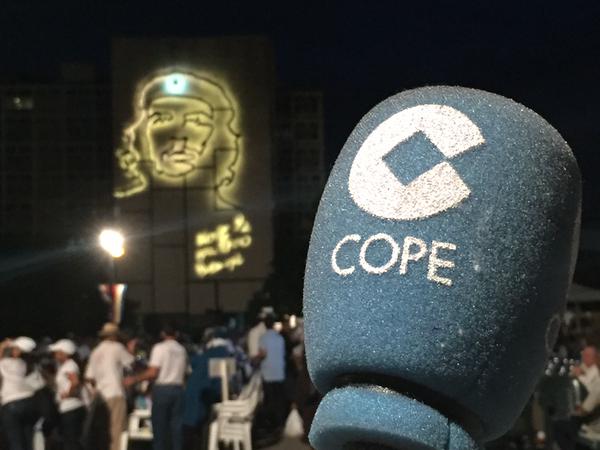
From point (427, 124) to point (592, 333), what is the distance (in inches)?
501

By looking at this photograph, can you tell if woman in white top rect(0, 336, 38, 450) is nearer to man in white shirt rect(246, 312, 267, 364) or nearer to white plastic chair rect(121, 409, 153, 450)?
white plastic chair rect(121, 409, 153, 450)

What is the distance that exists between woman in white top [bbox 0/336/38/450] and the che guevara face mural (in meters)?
33.3

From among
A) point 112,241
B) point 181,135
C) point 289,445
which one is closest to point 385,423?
point 289,445

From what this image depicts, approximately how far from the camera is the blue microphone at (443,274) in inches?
106

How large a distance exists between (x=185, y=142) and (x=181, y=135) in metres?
0.32

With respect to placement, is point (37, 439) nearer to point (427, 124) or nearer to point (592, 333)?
point (592, 333)

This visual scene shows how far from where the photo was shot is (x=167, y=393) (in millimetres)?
12242

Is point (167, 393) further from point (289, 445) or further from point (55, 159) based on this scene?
point (55, 159)

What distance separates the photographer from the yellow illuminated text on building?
46.3 meters

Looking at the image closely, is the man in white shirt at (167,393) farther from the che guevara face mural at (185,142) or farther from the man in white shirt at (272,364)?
the che guevara face mural at (185,142)

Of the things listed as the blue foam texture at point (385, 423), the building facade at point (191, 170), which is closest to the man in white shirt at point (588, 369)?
the blue foam texture at point (385, 423)

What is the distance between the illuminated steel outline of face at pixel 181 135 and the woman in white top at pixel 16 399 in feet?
109

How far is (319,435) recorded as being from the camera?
2.87 m

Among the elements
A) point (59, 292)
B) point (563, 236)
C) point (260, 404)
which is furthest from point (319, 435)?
point (59, 292)
